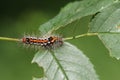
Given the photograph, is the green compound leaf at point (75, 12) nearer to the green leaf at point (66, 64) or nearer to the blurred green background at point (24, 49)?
the green leaf at point (66, 64)

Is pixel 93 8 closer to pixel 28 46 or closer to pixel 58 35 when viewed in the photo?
pixel 58 35

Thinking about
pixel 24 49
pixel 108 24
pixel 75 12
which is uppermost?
pixel 75 12

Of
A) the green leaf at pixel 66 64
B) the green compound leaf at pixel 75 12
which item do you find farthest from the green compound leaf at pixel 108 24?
the green leaf at pixel 66 64

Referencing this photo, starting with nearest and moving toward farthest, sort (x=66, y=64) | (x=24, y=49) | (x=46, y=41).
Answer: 1. (x=66, y=64)
2. (x=46, y=41)
3. (x=24, y=49)

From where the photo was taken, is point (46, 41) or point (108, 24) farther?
point (46, 41)

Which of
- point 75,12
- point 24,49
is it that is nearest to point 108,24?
point 75,12

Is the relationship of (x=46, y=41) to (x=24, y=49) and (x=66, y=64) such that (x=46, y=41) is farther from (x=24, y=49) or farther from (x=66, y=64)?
(x=24, y=49)

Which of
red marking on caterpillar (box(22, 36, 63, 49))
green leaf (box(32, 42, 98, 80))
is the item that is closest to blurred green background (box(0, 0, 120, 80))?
red marking on caterpillar (box(22, 36, 63, 49))
